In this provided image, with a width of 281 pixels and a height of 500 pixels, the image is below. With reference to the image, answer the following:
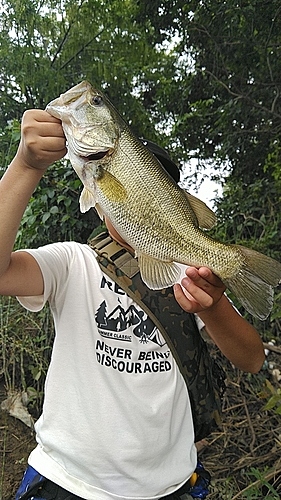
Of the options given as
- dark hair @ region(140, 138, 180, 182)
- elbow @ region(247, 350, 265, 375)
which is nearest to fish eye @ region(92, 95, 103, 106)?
dark hair @ region(140, 138, 180, 182)

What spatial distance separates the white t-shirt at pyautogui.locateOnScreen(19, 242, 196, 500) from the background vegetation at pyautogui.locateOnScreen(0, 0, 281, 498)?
4.35 feet

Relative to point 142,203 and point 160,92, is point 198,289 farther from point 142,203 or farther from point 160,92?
point 160,92

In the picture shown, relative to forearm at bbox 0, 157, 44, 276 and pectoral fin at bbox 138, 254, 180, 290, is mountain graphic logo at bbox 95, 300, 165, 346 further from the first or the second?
forearm at bbox 0, 157, 44, 276

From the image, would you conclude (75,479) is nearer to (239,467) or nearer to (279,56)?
(239,467)

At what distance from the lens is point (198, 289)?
131cm

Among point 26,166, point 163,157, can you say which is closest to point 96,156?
point 26,166

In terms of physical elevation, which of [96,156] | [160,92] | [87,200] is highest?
[160,92]

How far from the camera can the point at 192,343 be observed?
172cm

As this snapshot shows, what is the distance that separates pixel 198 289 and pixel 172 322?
42 cm

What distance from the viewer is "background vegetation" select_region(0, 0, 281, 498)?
13.1 feet

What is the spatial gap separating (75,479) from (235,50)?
5.03 meters

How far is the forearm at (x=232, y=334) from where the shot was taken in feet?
4.96

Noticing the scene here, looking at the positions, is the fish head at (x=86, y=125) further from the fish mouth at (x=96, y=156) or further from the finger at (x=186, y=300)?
the finger at (x=186, y=300)

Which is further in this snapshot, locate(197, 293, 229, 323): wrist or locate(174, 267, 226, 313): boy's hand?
locate(197, 293, 229, 323): wrist
